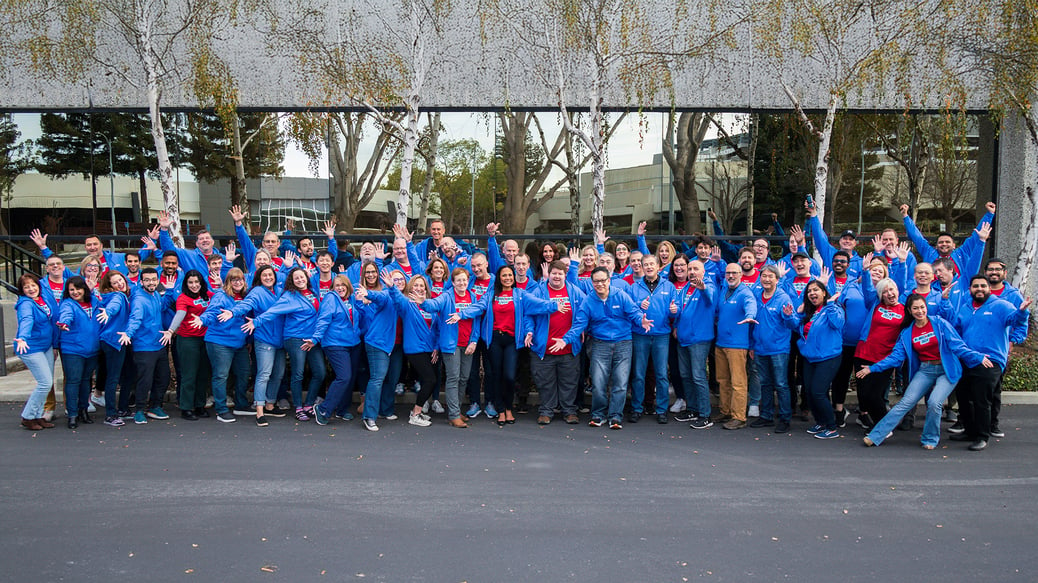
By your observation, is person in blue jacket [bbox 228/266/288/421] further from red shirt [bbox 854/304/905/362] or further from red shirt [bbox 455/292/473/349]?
red shirt [bbox 854/304/905/362]

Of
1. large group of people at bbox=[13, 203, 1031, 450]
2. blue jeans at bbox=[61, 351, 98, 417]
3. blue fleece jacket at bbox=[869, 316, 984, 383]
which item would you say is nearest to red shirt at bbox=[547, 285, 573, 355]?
large group of people at bbox=[13, 203, 1031, 450]

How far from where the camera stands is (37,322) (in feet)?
25.1

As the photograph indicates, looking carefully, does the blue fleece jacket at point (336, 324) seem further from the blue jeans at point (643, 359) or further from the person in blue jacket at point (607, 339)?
the blue jeans at point (643, 359)

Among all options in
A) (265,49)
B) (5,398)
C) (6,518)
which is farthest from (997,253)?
(5,398)

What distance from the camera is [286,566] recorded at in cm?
443

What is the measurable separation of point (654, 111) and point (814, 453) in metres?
7.15

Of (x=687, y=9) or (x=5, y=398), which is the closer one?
(x=5, y=398)

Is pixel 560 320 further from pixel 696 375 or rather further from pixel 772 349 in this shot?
pixel 772 349

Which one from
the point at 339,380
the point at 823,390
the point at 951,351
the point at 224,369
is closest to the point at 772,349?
the point at 823,390

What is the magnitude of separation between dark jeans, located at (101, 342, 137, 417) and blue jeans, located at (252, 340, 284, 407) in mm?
1298

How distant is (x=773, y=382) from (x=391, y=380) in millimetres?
4047

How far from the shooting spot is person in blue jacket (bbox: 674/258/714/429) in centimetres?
795

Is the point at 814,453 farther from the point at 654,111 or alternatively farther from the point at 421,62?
the point at 421,62

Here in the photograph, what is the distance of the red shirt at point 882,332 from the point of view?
24.5 feet
